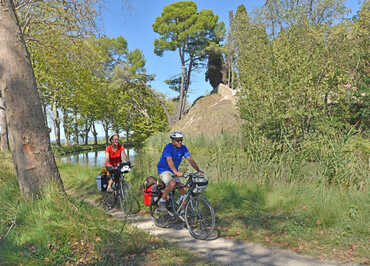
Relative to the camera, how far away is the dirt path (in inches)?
160

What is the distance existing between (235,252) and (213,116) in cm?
1726

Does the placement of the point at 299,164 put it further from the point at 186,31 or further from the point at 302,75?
the point at 186,31

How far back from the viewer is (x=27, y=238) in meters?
4.03

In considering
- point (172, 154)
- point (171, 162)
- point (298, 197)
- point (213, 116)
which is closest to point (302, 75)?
point (298, 197)

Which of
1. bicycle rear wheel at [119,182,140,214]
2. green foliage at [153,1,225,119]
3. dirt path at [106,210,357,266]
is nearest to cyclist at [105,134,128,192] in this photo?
bicycle rear wheel at [119,182,140,214]

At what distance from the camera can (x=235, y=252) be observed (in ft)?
14.5

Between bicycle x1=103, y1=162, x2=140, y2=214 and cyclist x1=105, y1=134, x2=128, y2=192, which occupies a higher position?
cyclist x1=105, y1=134, x2=128, y2=192

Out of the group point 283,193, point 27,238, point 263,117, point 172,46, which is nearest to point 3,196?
point 27,238

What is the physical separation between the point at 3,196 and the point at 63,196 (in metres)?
2.13

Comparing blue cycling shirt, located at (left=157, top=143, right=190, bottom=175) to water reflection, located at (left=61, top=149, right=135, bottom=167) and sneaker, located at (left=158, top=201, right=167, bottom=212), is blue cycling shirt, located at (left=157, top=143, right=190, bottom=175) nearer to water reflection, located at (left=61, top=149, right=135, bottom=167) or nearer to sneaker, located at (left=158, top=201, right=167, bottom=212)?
sneaker, located at (left=158, top=201, right=167, bottom=212)

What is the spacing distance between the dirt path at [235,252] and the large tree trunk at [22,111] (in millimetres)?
2360

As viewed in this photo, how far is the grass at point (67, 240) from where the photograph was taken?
3717mm

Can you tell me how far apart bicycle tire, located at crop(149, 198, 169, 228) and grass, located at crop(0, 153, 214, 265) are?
0.85 m

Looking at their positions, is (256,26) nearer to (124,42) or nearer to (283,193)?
(283,193)
